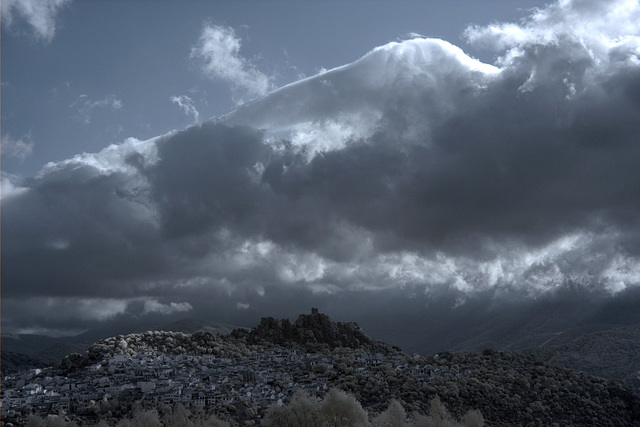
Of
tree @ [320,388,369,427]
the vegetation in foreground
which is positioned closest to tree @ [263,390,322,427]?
the vegetation in foreground

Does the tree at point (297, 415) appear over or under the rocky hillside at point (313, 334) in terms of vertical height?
under

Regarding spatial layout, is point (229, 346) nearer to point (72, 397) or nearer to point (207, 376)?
point (207, 376)

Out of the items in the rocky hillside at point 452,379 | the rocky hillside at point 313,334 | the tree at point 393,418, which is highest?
the rocky hillside at point 313,334

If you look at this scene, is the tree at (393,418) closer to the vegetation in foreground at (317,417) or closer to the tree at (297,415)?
the vegetation in foreground at (317,417)

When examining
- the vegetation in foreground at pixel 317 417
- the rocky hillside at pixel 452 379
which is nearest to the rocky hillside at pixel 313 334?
the rocky hillside at pixel 452 379

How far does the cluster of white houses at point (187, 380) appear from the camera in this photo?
117062 mm

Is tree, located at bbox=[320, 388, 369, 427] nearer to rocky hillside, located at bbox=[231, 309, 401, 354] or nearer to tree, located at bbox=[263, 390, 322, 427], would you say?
tree, located at bbox=[263, 390, 322, 427]

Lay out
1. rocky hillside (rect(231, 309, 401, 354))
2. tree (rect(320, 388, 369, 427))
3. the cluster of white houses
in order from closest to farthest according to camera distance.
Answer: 1. tree (rect(320, 388, 369, 427))
2. the cluster of white houses
3. rocky hillside (rect(231, 309, 401, 354))

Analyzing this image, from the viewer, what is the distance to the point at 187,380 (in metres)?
131

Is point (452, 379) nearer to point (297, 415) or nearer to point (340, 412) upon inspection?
point (340, 412)

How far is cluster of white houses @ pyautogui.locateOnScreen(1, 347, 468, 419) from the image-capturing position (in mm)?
117062

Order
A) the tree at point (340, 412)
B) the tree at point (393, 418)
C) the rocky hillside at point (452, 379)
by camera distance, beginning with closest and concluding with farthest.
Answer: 1. the tree at point (393, 418)
2. the tree at point (340, 412)
3. the rocky hillside at point (452, 379)

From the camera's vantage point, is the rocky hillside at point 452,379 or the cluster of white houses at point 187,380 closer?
the rocky hillside at point 452,379

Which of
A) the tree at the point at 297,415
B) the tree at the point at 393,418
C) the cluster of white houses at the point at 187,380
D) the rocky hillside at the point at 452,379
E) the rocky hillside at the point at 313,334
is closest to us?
the tree at the point at 393,418
